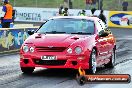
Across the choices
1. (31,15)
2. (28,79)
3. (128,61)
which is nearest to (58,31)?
(28,79)

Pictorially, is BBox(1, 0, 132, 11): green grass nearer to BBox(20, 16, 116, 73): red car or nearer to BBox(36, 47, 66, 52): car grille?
BBox(20, 16, 116, 73): red car

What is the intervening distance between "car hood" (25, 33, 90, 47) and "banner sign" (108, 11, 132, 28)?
2826cm

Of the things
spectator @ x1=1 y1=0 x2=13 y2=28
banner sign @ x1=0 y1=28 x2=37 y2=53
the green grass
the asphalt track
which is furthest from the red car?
the green grass

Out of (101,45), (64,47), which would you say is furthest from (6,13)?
(64,47)

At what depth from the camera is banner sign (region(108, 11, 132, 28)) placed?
40.2 m

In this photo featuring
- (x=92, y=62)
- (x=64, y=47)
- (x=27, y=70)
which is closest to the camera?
(x=64, y=47)

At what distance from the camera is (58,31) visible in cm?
1262

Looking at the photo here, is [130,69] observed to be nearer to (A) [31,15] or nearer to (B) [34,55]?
(B) [34,55]

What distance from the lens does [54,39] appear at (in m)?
11.8

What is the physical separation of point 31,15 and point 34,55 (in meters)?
34.1

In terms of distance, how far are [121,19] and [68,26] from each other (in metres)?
28.0

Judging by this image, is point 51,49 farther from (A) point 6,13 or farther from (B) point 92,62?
(A) point 6,13

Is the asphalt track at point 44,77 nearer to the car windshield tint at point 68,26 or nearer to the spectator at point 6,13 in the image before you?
the car windshield tint at point 68,26

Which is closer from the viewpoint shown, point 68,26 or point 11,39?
point 68,26
